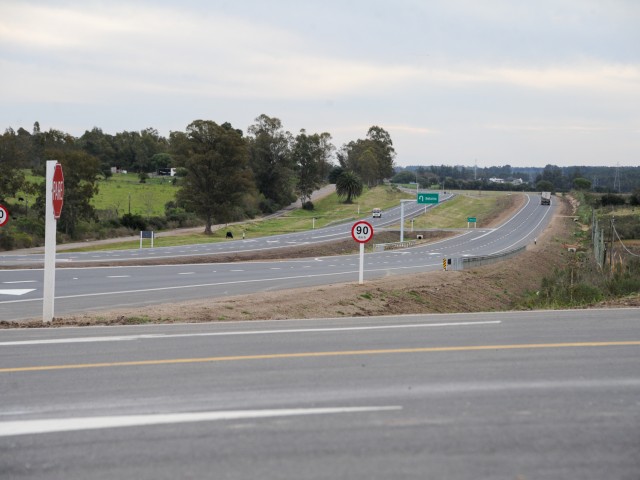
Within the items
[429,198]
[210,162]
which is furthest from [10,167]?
[429,198]

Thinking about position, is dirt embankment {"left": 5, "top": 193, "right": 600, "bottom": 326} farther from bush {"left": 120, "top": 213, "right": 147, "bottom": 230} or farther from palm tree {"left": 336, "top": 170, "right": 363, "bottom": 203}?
palm tree {"left": 336, "top": 170, "right": 363, "bottom": 203}

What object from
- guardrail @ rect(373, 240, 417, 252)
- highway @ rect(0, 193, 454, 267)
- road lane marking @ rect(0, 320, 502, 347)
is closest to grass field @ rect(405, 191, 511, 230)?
highway @ rect(0, 193, 454, 267)

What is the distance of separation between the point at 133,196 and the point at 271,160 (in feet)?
86.4

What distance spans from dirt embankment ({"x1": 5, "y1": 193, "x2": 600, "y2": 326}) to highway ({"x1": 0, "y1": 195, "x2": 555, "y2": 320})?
9.68ft

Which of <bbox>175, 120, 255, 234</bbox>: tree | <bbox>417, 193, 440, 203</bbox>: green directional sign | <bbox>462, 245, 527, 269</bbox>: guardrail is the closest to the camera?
<bbox>462, 245, 527, 269</bbox>: guardrail

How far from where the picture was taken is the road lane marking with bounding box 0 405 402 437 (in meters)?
6.10

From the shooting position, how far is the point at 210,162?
69.4m

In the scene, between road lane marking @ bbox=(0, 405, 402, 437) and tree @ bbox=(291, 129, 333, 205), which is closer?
road lane marking @ bbox=(0, 405, 402, 437)

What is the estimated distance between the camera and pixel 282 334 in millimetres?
10602

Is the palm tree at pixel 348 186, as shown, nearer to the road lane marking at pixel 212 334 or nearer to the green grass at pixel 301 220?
the green grass at pixel 301 220

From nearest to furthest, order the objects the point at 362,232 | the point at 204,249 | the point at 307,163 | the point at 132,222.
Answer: the point at 362,232
the point at 204,249
the point at 132,222
the point at 307,163

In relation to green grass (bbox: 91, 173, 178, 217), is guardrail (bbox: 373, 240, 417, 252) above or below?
below

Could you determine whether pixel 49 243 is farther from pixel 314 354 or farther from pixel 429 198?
pixel 429 198

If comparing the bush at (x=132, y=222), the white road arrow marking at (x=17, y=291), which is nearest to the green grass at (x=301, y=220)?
the bush at (x=132, y=222)
